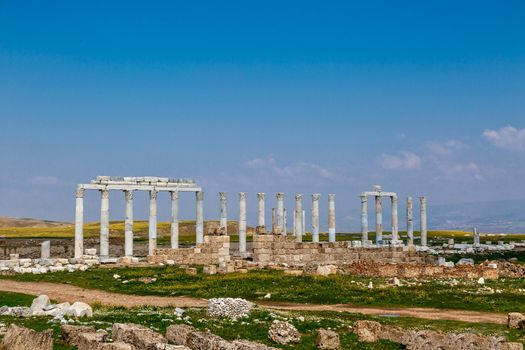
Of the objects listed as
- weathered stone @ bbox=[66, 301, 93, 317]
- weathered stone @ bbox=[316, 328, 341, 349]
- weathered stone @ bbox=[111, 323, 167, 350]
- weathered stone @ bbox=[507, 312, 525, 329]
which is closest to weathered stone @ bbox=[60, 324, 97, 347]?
weathered stone @ bbox=[111, 323, 167, 350]

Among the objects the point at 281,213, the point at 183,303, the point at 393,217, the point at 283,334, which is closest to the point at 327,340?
the point at 283,334

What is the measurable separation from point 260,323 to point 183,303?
9.41 m

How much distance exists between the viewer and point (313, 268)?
47.6 m

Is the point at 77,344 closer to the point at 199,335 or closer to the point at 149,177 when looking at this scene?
the point at 199,335

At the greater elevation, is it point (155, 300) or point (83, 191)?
point (83, 191)

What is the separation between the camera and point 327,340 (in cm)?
2033

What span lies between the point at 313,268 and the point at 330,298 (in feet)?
42.1

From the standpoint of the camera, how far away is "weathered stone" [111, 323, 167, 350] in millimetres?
16953

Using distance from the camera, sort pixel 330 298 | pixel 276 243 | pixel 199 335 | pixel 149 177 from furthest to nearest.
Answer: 1. pixel 149 177
2. pixel 276 243
3. pixel 330 298
4. pixel 199 335

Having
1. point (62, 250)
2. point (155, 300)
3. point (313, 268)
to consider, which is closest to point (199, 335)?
point (155, 300)

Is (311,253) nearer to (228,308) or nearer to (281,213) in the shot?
(281,213)

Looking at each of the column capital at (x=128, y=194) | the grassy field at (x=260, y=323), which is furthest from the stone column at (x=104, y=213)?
the grassy field at (x=260, y=323)

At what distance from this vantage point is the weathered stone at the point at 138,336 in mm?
16953

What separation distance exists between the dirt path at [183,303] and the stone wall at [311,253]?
17876 millimetres
